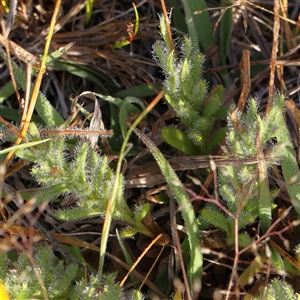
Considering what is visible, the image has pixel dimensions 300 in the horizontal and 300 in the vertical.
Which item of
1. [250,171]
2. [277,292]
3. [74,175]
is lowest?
[277,292]

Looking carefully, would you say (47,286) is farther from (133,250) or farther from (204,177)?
(204,177)

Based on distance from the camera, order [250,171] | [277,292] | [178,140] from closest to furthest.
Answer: [277,292] < [250,171] < [178,140]

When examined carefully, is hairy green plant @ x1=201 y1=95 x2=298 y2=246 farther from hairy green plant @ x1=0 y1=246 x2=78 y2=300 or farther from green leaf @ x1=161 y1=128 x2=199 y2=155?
hairy green plant @ x1=0 y1=246 x2=78 y2=300

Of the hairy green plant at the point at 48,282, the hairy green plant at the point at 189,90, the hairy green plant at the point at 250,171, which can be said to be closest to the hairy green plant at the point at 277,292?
the hairy green plant at the point at 250,171

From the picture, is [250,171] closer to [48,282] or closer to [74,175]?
[74,175]

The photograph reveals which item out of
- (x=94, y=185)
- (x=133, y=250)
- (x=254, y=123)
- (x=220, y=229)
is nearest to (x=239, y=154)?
(x=254, y=123)

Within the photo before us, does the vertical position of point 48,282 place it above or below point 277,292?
above

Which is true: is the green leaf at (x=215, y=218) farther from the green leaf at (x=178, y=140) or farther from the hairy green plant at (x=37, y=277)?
the hairy green plant at (x=37, y=277)

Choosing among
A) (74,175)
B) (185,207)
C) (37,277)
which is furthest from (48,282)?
(185,207)

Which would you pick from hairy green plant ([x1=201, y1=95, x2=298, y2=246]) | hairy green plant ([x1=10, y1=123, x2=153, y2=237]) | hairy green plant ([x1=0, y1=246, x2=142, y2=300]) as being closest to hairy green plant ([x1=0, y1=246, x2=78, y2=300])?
hairy green plant ([x1=0, y1=246, x2=142, y2=300])
